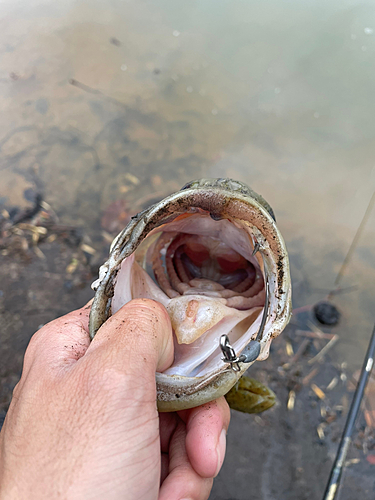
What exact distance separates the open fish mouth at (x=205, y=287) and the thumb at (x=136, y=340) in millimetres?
136

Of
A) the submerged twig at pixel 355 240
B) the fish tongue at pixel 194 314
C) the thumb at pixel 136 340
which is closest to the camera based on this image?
the thumb at pixel 136 340

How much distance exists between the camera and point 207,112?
491 centimetres

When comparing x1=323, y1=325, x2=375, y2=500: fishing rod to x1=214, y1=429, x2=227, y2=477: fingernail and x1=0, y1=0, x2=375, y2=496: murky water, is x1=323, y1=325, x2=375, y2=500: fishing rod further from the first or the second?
x1=214, y1=429, x2=227, y2=477: fingernail

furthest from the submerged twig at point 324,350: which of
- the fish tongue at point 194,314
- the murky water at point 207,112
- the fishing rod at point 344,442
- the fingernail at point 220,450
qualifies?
the fish tongue at point 194,314

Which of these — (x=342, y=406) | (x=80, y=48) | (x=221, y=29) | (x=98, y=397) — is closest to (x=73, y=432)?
(x=98, y=397)

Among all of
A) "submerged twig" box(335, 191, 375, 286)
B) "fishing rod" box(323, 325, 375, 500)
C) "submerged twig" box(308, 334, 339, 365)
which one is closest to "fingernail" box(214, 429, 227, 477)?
"fishing rod" box(323, 325, 375, 500)

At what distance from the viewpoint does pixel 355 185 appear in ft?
14.3

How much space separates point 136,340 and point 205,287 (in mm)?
863

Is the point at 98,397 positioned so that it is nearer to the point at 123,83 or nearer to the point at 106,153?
the point at 106,153

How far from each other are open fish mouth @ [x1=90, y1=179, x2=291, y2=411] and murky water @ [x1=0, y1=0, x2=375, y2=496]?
6.86 ft

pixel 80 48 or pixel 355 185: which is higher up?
pixel 80 48

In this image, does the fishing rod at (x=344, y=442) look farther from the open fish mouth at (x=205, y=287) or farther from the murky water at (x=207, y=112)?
the open fish mouth at (x=205, y=287)

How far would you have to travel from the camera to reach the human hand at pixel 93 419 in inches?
45.1

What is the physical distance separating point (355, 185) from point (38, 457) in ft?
14.7
